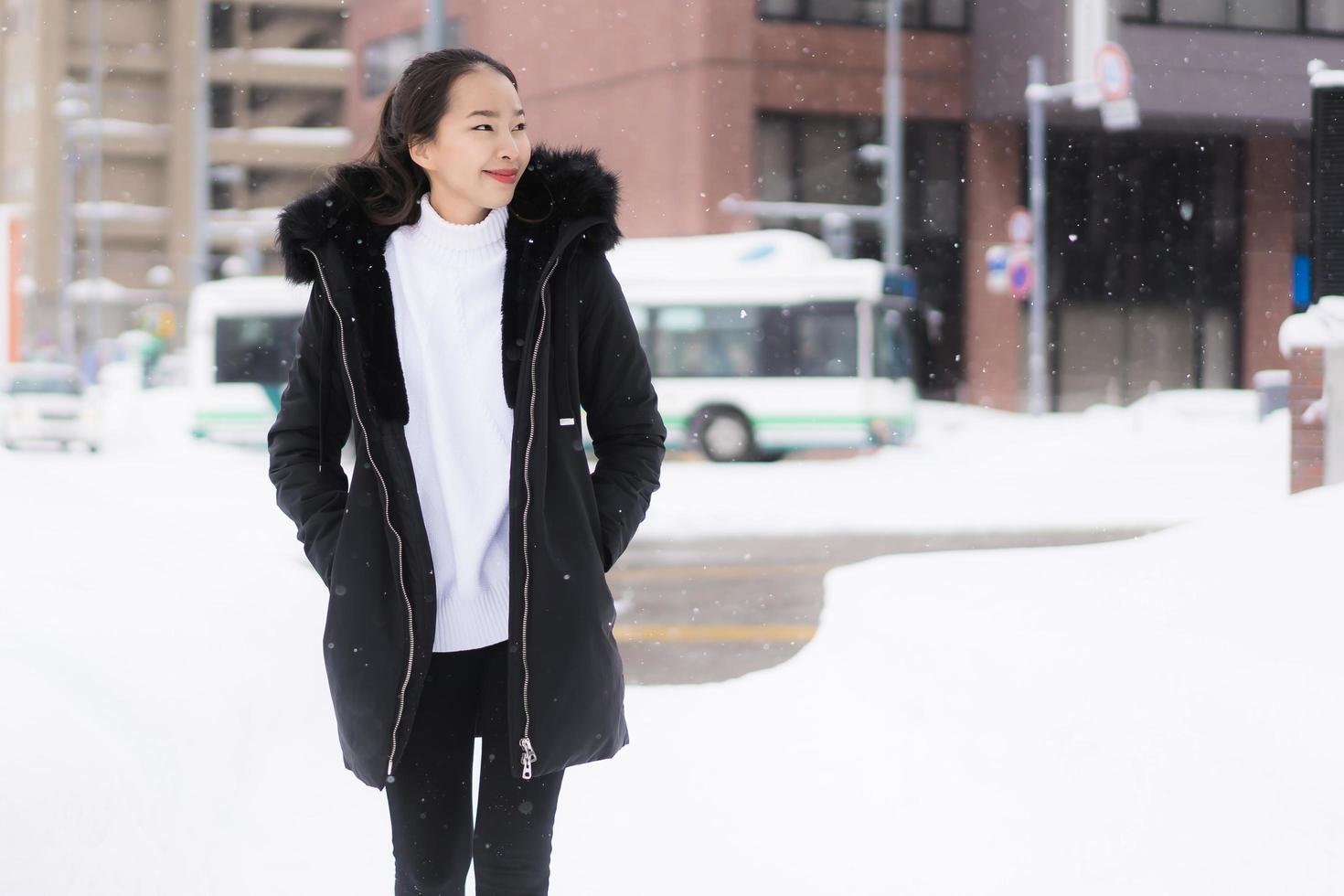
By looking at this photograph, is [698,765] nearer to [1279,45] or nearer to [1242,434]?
[1242,434]

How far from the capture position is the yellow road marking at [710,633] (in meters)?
8.73

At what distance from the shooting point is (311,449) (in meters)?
2.52

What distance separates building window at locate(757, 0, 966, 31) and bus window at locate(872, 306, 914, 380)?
1168 centimetres

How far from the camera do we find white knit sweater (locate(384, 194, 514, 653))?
2.43 meters

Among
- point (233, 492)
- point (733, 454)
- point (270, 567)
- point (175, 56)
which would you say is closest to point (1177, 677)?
point (270, 567)

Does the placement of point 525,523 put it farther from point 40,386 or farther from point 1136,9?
point 1136,9

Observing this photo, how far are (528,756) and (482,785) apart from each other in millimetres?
170

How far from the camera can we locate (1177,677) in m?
4.18

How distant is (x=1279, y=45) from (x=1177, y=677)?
104ft

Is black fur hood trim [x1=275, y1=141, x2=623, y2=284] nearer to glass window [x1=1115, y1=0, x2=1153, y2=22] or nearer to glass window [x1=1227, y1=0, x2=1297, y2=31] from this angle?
glass window [x1=1115, y1=0, x2=1153, y2=22]

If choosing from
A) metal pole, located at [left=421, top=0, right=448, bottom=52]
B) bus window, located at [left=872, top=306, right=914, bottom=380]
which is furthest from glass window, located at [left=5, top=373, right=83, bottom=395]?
metal pole, located at [left=421, top=0, right=448, bottom=52]

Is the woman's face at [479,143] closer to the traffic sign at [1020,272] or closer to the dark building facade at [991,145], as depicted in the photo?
the traffic sign at [1020,272]

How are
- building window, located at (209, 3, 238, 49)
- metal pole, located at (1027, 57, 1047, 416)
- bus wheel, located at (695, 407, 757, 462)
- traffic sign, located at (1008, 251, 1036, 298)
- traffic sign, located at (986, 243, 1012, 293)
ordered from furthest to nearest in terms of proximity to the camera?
building window, located at (209, 3, 238, 49) → metal pole, located at (1027, 57, 1047, 416) → traffic sign, located at (986, 243, 1012, 293) → traffic sign, located at (1008, 251, 1036, 298) → bus wheel, located at (695, 407, 757, 462)

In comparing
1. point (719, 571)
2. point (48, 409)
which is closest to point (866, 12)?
point (48, 409)
